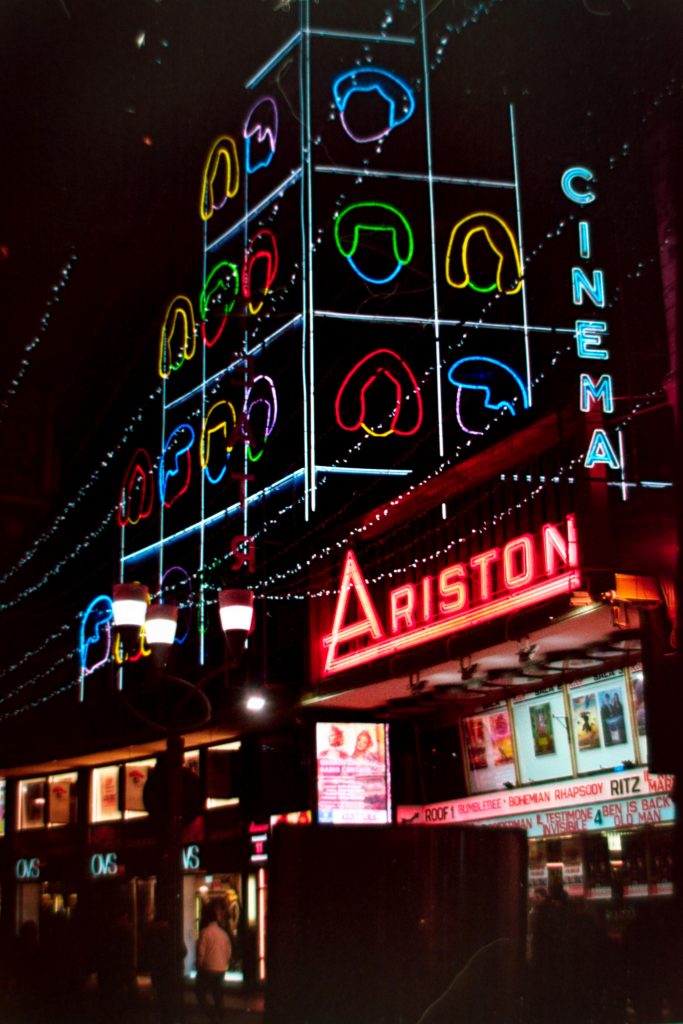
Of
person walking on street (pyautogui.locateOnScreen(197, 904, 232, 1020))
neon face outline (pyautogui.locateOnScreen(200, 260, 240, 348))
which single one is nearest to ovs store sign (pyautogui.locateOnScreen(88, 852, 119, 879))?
person walking on street (pyautogui.locateOnScreen(197, 904, 232, 1020))

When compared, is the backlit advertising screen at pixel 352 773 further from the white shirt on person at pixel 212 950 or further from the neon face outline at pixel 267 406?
the neon face outline at pixel 267 406

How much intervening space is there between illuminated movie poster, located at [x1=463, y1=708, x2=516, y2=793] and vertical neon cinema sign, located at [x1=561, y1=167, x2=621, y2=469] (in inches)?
189

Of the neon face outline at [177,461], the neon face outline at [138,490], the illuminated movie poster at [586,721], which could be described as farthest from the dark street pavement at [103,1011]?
the neon face outline at [138,490]

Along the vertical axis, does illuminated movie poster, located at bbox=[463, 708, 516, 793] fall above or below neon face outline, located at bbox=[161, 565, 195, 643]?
below

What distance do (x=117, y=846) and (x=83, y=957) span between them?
1175cm

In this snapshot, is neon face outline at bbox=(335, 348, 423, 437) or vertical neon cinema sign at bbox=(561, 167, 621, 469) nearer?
vertical neon cinema sign at bbox=(561, 167, 621, 469)

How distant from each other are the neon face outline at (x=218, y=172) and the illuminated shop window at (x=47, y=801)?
48.4 feet

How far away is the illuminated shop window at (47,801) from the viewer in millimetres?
29969

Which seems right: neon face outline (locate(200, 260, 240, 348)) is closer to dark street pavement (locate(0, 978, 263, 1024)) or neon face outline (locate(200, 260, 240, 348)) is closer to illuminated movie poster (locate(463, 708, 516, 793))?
illuminated movie poster (locate(463, 708, 516, 793))

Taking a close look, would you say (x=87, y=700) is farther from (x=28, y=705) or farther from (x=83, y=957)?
(x=83, y=957)

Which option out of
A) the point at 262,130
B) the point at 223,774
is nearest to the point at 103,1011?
the point at 223,774

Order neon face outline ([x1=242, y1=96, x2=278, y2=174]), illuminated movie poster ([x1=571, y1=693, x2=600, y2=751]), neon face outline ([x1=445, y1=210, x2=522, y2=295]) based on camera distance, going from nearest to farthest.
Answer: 1. illuminated movie poster ([x1=571, y1=693, x2=600, y2=751])
2. neon face outline ([x1=445, y1=210, x2=522, y2=295])
3. neon face outline ([x1=242, y1=96, x2=278, y2=174])

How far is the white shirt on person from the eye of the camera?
16.5 m

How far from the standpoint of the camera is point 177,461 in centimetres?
2639
